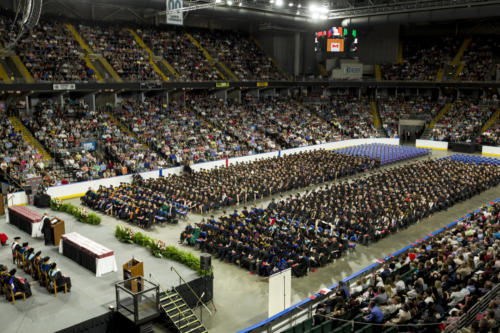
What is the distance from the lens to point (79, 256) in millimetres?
16547

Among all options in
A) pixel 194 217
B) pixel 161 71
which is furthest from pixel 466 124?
pixel 194 217

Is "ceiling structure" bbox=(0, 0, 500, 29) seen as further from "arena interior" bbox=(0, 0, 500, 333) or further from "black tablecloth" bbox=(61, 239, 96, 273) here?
"black tablecloth" bbox=(61, 239, 96, 273)

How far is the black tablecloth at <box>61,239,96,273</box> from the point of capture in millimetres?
15859

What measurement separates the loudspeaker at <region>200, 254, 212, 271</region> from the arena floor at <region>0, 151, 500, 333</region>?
59 cm

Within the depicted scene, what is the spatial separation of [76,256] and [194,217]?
8238 mm

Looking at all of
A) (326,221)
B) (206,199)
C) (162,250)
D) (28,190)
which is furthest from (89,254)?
(28,190)

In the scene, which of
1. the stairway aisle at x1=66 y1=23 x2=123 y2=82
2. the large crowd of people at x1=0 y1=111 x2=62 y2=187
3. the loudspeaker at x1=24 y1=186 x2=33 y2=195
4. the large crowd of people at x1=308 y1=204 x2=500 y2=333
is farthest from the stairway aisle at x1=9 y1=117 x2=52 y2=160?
the large crowd of people at x1=308 y1=204 x2=500 y2=333

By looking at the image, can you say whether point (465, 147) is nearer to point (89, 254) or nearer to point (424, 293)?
point (424, 293)

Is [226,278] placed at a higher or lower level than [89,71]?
lower

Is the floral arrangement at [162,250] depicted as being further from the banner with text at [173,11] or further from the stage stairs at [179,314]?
the banner with text at [173,11]

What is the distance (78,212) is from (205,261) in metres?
10.6

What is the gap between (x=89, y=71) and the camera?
38219 mm

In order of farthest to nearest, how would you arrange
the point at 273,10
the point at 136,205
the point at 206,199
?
1. the point at 273,10
2. the point at 206,199
3. the point at 136,205

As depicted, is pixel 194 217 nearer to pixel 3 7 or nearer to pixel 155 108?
pixel 155 108
